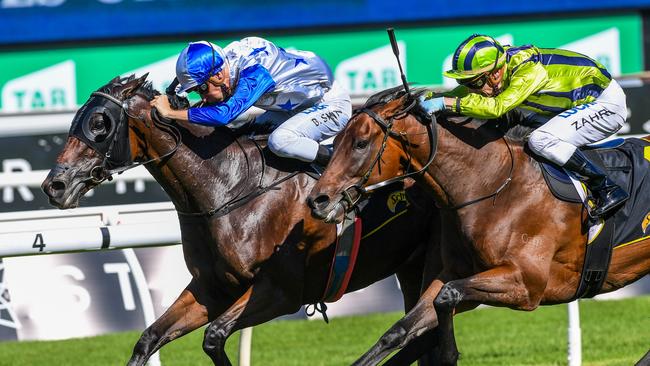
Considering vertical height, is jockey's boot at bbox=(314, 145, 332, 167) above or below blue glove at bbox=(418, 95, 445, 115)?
below

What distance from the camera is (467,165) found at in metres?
5.64

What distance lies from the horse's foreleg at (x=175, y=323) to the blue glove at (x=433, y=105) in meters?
1.43

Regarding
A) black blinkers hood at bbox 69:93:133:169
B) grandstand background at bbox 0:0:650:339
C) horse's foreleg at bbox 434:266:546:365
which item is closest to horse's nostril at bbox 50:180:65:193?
black blinkers hood at bbox 69:93:133:169

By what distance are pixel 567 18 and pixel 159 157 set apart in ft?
28.7

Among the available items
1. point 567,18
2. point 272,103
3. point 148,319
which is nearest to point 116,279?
point 148,319

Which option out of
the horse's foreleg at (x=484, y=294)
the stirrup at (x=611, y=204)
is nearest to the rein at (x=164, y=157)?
the horse's foreleg at (x=484, y=294)

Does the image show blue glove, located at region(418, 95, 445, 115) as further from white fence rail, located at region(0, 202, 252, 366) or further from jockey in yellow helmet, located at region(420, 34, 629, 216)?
white fence rail, located at region(0, 202, 252, 366)

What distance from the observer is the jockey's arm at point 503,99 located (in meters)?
5.46

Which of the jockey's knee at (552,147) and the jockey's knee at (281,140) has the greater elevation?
the jockey's knee at (552,147)

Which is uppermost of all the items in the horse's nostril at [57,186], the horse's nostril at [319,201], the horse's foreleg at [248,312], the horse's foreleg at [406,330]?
the horse's nostril at [319,201]

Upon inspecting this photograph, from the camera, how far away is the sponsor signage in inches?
529

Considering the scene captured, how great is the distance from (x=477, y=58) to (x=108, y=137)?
1.74m

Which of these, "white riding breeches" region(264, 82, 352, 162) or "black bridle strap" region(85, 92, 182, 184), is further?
"white riding breeches" region(264, 82, 352, 162)

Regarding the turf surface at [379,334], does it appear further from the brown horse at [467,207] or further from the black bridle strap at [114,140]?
the black bridle strap at [114,140]
